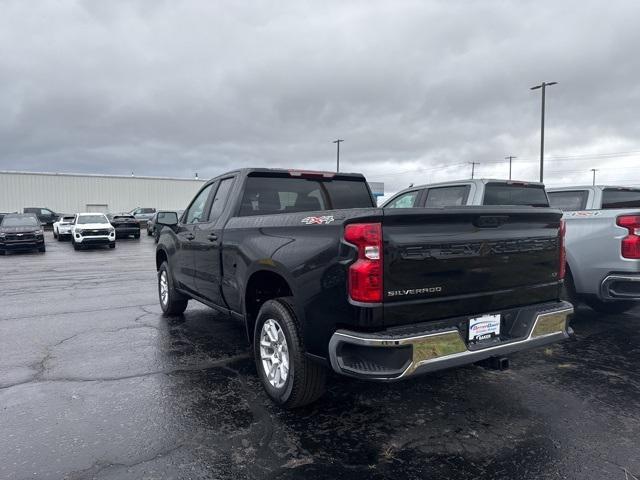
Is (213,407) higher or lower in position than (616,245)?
lower

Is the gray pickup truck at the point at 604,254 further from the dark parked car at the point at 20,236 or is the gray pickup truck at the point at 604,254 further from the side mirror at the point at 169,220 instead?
the dark parked car at the point at 20,236

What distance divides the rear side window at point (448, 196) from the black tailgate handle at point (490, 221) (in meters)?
2.97

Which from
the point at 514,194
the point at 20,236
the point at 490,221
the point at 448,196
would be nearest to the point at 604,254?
the point at 514,194

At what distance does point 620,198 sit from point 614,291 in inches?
98.2

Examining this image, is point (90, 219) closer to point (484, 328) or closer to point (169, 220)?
point (169, 220)

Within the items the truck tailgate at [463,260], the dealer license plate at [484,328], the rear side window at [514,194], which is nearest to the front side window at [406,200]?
the rear side window at [514,194]

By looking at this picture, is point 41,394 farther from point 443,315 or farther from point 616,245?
point 616,245

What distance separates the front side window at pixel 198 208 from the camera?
559 centimetres

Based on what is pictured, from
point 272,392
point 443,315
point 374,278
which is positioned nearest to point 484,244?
point 443,315

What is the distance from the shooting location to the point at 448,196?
6621 mm

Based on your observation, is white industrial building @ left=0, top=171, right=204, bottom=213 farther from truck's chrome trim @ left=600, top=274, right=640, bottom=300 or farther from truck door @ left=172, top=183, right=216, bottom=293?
truck's chrome trim @ left=600, top=274, right=640, bottom=300

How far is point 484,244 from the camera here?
10.7 feet

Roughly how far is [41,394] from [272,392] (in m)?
2.02

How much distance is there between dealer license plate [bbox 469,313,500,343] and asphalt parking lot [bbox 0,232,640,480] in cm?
66
